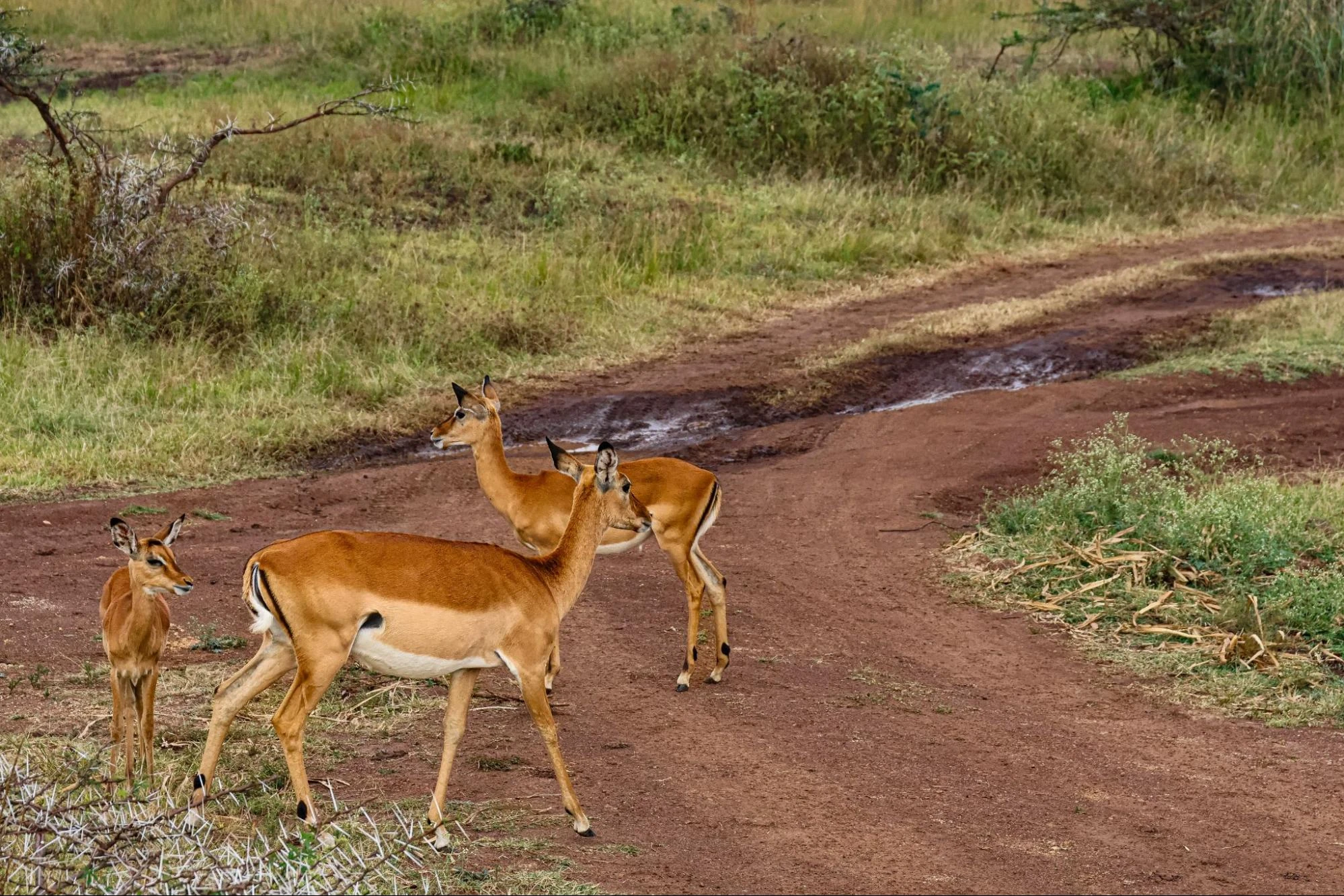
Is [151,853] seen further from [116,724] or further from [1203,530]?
[1203,530]

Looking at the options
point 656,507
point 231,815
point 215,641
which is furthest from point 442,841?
point 215,641

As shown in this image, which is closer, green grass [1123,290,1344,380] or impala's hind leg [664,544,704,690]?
impala's hind leg [664,544,704,690]

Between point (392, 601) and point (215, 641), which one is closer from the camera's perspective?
point (392, 601)

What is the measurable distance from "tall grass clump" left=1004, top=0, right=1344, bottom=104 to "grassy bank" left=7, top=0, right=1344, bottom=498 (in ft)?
1.63

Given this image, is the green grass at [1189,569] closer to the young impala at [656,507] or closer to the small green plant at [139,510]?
the young impala at [656,507]

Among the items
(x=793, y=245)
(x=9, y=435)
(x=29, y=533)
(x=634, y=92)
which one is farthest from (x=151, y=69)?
(x=29, y=533)

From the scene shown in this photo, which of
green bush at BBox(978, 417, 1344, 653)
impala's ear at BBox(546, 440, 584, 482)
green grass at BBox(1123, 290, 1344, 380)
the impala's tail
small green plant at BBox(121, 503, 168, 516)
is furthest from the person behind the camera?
green grass at BBox(1123, 290, 1344, 380)

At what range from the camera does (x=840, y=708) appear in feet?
21.1

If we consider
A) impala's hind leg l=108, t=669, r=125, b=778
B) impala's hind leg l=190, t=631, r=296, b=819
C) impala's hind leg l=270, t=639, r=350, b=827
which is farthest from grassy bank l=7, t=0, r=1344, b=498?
impala's hind leg l=270, t=639, r=350, b=827

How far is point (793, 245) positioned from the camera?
14.9 m

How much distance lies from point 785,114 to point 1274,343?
6527mm

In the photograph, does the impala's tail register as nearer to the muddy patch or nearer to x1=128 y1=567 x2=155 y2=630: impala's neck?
x1=128 y1=567 x2=155 y2=630: impala's neck

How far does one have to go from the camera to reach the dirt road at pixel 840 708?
5.04 metres

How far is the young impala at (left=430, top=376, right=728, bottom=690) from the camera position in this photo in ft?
22.3
